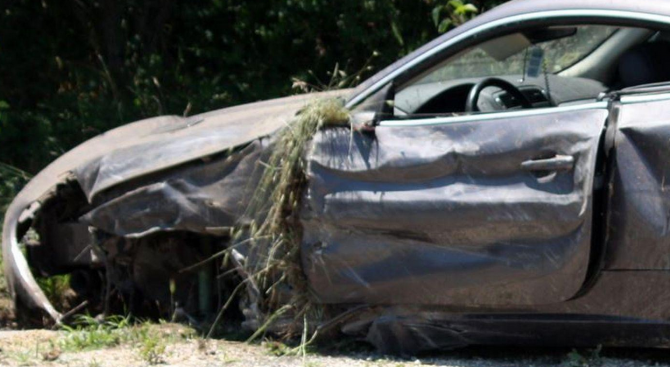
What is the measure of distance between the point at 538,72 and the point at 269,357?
1.78 metres

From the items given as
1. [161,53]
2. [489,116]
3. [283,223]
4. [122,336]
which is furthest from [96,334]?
[161,53]

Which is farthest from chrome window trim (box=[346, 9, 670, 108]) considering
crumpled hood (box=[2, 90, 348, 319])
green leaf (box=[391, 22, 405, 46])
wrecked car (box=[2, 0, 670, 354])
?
green leaf (box=[391, 22, 405, 46])

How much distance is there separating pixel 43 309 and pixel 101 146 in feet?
3.02

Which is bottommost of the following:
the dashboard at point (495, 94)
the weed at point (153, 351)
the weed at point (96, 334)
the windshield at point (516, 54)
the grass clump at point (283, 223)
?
the weed at point (96, 334)

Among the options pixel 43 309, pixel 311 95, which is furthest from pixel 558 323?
pixel 43 309

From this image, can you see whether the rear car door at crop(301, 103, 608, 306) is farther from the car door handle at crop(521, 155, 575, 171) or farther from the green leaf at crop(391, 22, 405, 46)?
the green leaf at crop(391, 22, 405, 46)

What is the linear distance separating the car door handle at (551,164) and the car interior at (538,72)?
0.59m

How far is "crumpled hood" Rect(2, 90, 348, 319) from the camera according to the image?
545cm

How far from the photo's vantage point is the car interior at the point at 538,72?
5.00 meters

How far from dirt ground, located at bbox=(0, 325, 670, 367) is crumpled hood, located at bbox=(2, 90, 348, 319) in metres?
0.62

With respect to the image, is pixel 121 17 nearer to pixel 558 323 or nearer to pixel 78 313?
pixel 78 313

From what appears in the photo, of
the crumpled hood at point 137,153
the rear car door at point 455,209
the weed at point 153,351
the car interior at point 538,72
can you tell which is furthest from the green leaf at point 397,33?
the weed at point 153,351

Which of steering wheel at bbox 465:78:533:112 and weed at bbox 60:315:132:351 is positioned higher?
steering wheel at bbox 465:78:533:112

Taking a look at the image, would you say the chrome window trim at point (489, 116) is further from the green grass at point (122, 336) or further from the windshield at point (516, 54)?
the green grass at point (122, 336)
